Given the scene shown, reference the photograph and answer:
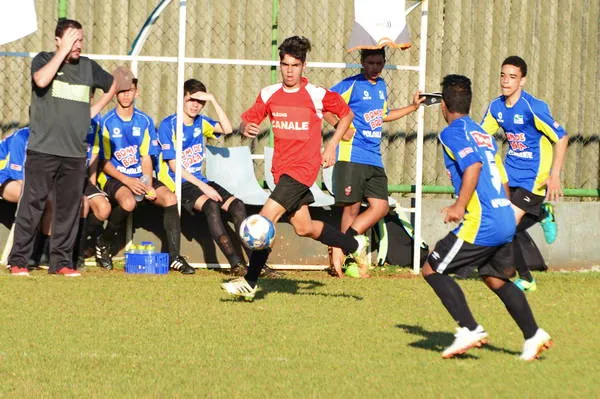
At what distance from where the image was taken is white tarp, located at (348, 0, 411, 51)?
12.2m

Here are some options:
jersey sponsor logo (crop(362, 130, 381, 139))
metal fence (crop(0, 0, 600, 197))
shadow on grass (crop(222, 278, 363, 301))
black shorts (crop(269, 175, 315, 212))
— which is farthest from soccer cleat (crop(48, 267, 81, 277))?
jersey sponsor logo (crop(362, 130, 381, 139))

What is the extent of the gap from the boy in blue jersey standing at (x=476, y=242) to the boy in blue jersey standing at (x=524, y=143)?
3.62 metres

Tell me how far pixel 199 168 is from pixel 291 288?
235 cm

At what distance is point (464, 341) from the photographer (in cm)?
718

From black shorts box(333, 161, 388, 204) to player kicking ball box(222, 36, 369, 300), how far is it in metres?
1.85

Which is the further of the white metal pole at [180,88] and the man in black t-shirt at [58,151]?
the white metal pole at [180,88]

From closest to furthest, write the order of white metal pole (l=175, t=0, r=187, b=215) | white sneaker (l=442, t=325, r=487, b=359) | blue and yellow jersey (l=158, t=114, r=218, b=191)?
white sneaker (l=442, t=325, r=487, b=359) → white metal pole (l=175, t=0, r=187, b=215) → blue and yellow jersey (l=158, t=114, r=218, b=191)

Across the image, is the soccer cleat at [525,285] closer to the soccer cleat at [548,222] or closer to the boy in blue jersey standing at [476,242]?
the soccer cleat at [548,222]

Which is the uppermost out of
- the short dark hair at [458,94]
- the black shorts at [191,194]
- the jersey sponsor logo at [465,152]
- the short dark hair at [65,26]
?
the short dark hair at [65,26]

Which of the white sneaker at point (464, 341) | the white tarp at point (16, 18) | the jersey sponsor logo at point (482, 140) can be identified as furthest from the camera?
the white tarp at point (16, 18)

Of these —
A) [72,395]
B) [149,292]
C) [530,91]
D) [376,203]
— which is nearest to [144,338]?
[72,395]

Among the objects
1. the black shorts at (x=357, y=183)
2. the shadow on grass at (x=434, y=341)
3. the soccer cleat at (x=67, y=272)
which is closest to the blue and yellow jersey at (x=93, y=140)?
the soccer cleat at (x=67, y=272)

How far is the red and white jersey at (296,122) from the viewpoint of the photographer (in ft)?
32.6

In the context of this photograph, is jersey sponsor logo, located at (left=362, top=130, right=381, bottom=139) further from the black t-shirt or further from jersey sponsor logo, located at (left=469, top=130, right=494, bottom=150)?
jersey sponsor logo, located at (left=469, top=130, right=494, bottom=150)
